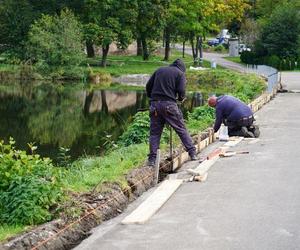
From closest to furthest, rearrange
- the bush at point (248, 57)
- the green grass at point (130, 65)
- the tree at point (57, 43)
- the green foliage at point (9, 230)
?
the green foliage at point (9, 230) → the tree at point (57, 43) → the green grass at point (130, 65) → the bush at point (248, 57)

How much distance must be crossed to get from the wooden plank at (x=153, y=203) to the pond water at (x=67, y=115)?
295 inches

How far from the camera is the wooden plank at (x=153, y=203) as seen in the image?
8.51 metres

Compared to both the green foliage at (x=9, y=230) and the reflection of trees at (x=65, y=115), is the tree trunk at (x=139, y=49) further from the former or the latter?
the green foliage at (x=9, y=230)

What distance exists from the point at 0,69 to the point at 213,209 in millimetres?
53934

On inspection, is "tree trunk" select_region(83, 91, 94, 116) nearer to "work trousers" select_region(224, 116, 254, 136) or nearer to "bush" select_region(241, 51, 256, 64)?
"work trousers" select_region(224, 116, 254, 136)

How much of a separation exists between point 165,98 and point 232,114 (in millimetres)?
4324

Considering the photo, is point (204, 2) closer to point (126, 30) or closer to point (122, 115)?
point (126, 30)

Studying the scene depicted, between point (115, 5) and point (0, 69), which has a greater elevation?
point (115, 5)

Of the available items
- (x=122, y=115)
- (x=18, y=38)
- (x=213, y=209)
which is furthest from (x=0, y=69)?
(x=213, y=209)

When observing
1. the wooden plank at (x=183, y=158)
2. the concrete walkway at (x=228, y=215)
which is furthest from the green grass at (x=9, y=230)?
the wooden plank at (x=183, y=158)

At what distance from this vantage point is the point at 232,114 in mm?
16109

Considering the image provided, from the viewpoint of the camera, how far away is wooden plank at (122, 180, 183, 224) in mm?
8515

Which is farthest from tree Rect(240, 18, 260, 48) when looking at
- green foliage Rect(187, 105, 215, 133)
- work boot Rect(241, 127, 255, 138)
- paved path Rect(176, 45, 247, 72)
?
work boot Rect(241, 127, 255, 138)

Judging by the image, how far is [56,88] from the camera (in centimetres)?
5025
